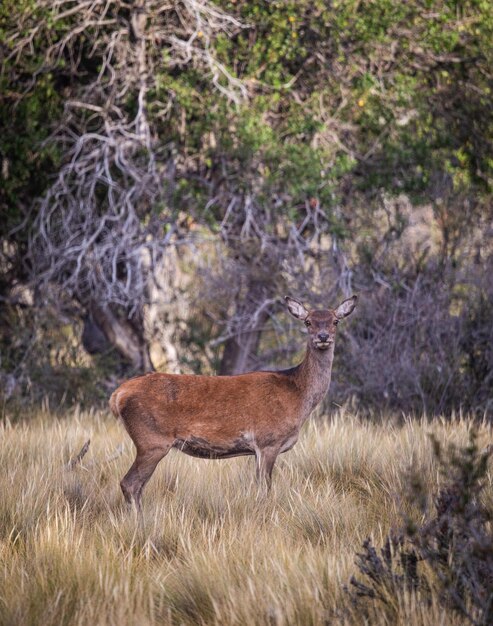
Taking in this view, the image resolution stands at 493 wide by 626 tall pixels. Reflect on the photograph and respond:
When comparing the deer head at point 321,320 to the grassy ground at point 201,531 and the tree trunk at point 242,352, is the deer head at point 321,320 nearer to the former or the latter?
the grassy ground at point 201,531

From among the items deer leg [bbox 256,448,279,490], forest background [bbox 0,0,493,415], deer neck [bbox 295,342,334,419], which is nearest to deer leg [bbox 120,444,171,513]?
deer leg [bbox 256,448,279,490]

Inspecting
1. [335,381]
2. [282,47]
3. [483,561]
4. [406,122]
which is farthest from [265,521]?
[406,122]

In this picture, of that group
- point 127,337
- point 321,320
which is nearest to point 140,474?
point 321,320

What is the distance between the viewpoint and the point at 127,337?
13.5 m

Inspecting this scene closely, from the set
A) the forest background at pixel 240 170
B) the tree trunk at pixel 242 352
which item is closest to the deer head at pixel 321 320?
the forest background at pixel 240 170

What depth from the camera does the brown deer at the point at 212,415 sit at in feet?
22.7

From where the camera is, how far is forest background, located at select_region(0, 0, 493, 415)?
1178 cm

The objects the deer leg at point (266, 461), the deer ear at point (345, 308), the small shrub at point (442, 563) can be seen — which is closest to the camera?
the small shrub at point (442, 563)

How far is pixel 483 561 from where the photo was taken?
4.41 m

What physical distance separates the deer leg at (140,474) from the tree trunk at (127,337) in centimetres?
643

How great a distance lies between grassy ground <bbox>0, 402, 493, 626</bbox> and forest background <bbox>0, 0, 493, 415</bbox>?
3.66 metres

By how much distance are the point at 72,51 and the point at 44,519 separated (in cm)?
760

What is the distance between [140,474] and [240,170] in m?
6.36

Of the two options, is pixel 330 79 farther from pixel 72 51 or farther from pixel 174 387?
pixel 174 387
